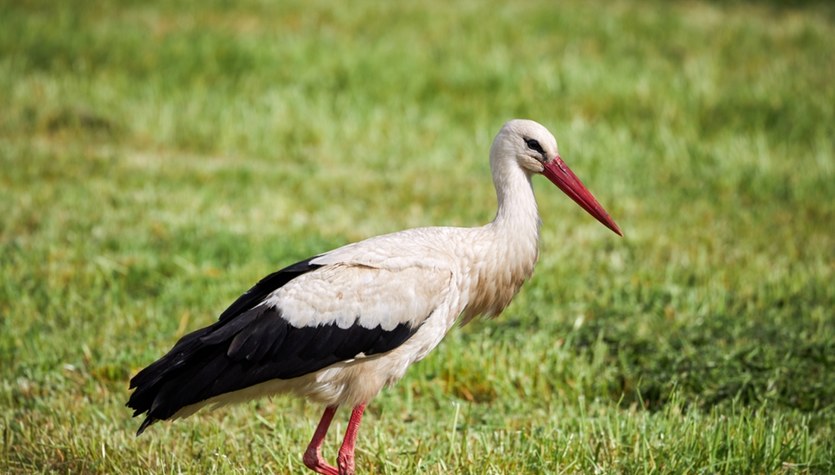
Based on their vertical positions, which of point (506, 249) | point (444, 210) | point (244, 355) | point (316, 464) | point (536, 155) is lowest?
point (316, 464)

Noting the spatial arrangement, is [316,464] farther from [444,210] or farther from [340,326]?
[444,210]

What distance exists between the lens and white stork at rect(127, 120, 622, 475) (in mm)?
4188

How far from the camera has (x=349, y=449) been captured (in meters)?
4.35

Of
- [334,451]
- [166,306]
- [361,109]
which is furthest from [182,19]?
[334,451]

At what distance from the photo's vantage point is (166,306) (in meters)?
6.65

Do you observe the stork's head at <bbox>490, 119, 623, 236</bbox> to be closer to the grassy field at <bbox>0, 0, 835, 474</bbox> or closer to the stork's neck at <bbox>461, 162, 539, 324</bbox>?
the stork's neck at <bbox>461, 162, 539, 324</bbox>

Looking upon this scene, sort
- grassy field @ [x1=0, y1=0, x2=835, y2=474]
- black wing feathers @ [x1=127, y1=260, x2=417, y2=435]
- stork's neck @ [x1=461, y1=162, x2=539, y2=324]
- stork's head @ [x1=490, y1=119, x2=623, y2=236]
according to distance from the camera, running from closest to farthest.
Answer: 1. black wing feathers @ [x1=127, y1=260, x2=417, y2=435]
2. stork's neck @ [x1=461, y1=162, x2=539, y2=324]
3. stork's head @ [x1=490, y1=119, x2=623, y2=236]
4. grassy field @ [x1=0, y1=0, x2=835, y2=474]

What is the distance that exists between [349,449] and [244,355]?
581mm

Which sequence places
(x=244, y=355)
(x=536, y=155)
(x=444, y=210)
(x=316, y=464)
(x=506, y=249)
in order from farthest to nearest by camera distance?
(x=444, y=210) < (x=536, y=155) < (x=506, y=249) < (x=316, y=464) < (x=244, y=355)

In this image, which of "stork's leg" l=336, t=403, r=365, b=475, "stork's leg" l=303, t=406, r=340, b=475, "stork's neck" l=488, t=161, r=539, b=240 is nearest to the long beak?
"stork's neck" l=488, t=161, r=539, b=240

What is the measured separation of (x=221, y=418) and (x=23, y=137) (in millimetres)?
6116

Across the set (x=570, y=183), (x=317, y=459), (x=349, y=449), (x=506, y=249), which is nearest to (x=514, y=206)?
(x=506, y=249)

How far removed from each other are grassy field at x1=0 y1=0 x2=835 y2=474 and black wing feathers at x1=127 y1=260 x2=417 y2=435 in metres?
0.42

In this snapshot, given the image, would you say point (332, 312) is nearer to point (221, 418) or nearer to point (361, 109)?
point (221, 418)
